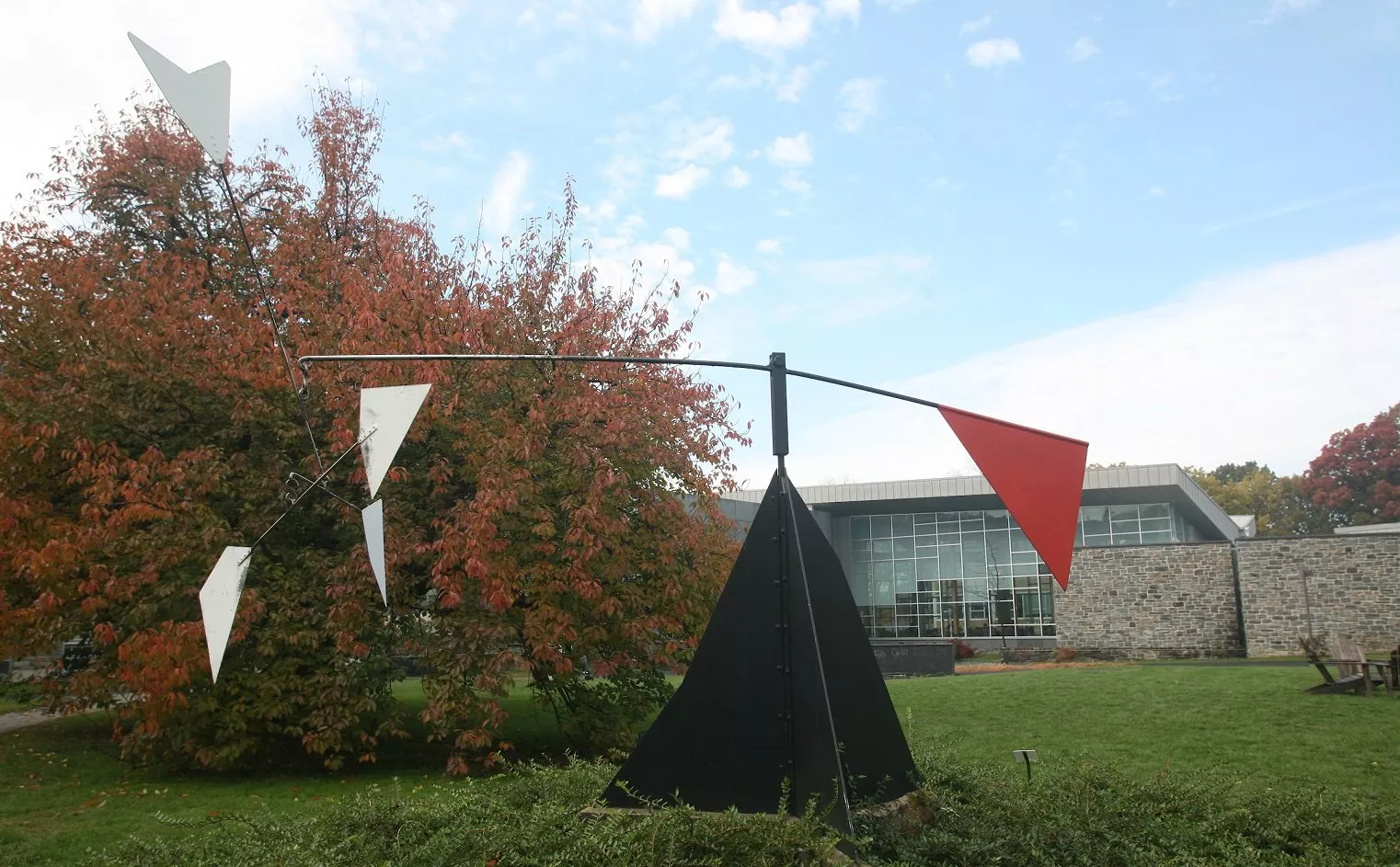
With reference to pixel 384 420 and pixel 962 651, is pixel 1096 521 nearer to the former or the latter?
pixel 962 651

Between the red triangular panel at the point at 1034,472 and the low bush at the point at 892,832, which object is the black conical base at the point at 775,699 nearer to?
the low bush at the point at 892,832

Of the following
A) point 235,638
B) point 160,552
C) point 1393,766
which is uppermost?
point 160,552

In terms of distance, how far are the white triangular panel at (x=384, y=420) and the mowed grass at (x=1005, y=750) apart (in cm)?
411

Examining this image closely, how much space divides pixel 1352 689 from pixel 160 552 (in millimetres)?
13971

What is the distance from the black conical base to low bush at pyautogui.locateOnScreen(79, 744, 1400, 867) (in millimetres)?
258

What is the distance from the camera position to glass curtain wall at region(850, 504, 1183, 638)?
106 feet

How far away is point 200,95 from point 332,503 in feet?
22.1

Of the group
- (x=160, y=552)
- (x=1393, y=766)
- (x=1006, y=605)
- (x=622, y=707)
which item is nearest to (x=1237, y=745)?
(x=1393, y=766)

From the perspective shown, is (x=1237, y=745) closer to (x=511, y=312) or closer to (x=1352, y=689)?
(x=1352, y=689)

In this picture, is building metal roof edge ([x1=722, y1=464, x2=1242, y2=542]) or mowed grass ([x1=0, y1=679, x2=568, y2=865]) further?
building metal roof edge ([x1=722, y1=464, x2=1242, y2=542])

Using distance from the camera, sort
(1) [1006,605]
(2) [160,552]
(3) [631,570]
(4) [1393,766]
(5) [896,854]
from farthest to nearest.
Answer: (1) [1006,605]
(3) [631,570]
(2) [160,552]
(4) [1393,766]
(5) [896,854]

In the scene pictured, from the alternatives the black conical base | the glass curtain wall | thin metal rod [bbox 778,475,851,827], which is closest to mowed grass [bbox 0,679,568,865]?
the black conical base

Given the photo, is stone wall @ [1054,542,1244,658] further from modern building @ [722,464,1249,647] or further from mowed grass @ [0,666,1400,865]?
mowed grass @ [0,666,1400,865]

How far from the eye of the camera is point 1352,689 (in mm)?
Answer: 12852
